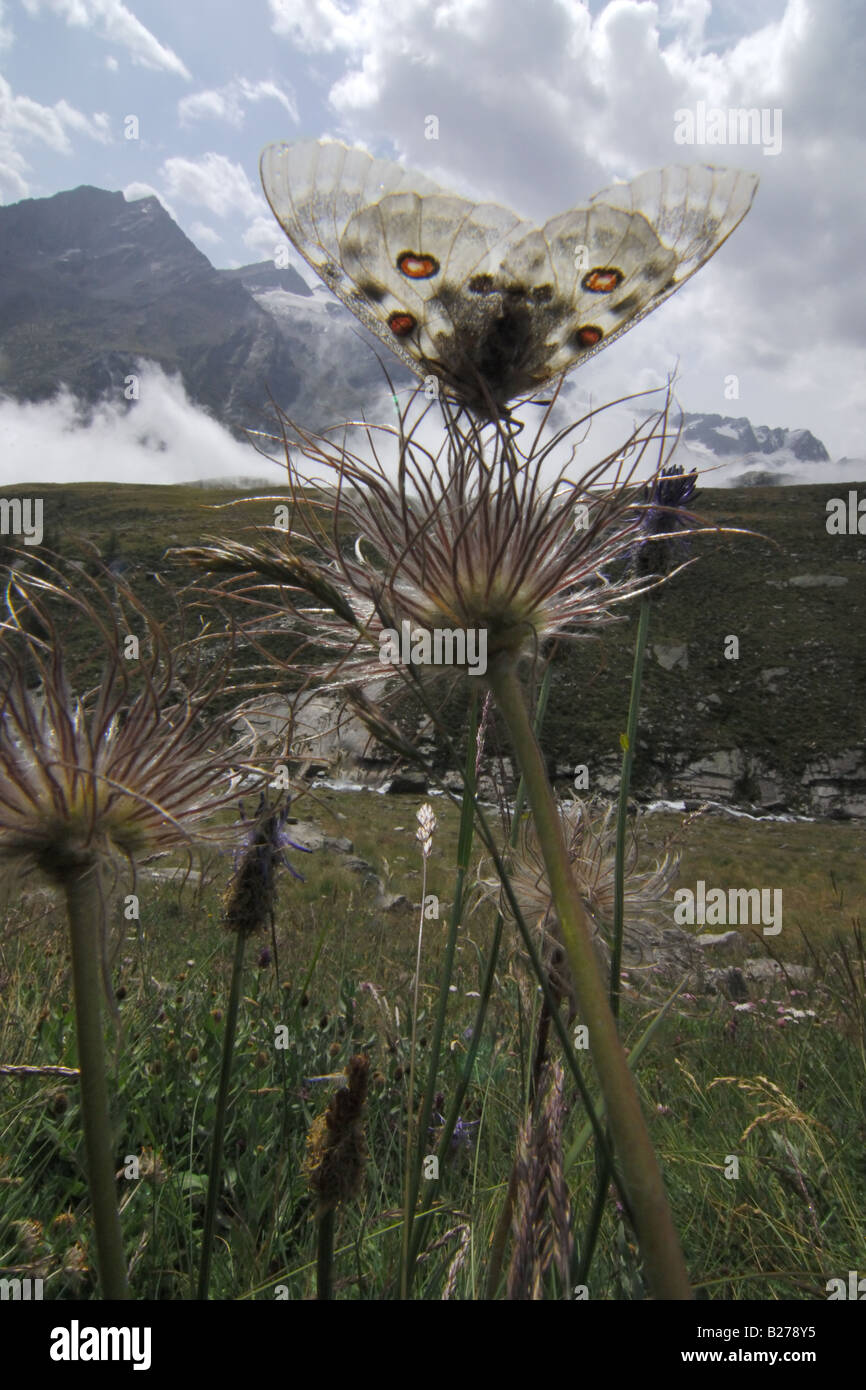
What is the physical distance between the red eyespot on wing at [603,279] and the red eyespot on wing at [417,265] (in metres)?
0.34

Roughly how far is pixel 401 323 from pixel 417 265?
0.40 ft

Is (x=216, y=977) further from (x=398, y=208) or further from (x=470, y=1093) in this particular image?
(x=398, y=208)

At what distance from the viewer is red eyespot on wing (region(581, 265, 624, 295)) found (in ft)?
5.51

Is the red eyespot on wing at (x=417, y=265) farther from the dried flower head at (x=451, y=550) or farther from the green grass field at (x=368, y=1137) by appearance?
the green grass field at (x=368, y=1137)

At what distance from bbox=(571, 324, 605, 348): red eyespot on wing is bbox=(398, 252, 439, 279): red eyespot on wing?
1.12ft

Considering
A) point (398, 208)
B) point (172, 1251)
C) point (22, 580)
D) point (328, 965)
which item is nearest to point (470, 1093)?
point (172, 1251)

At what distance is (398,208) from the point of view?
167cm

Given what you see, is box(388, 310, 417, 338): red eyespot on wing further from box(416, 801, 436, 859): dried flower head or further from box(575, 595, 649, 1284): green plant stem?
box(416, 801, 436, 859): dried flower head

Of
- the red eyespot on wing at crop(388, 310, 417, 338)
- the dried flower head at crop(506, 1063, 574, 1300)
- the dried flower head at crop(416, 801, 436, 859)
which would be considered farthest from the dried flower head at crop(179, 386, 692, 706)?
the dried flower head at crop(506, 1063, 574, 1300)

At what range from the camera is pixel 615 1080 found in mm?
881

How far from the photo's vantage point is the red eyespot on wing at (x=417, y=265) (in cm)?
166

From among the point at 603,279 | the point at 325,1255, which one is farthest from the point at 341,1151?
the point at 603,279
